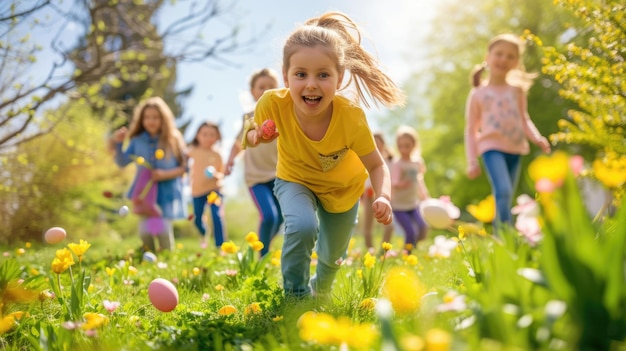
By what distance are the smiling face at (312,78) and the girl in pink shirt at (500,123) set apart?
8.27ft

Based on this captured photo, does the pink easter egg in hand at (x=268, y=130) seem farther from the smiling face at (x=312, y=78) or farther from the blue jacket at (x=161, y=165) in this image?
the blue jacket at (x=161, y=165)

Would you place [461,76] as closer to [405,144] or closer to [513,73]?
[405,144]

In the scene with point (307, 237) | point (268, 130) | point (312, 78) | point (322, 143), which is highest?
point (312, 78)

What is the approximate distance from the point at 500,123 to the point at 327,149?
9.05ft

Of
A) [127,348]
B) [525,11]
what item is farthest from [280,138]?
[525,11]

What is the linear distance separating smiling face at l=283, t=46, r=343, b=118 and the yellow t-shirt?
0.57 ft

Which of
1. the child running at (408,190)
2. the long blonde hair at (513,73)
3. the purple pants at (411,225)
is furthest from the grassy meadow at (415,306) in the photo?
the child running at (408,190)

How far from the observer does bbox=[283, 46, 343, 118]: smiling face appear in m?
2.63

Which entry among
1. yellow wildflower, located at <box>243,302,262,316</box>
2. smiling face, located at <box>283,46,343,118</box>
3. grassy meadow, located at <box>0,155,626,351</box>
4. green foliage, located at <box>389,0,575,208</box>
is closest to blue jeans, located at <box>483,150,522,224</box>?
grassy meadow, located at <box>0,155,626,351</box>

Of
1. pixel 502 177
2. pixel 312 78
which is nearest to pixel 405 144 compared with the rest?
pixel 502 177

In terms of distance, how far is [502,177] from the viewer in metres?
4.78

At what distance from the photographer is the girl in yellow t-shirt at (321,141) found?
266cm

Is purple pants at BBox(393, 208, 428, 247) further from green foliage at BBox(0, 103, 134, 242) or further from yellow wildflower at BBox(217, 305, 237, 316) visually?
green foliage at BBox(0, 103, 134, 242)

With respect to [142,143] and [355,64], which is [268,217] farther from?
[142,143]
